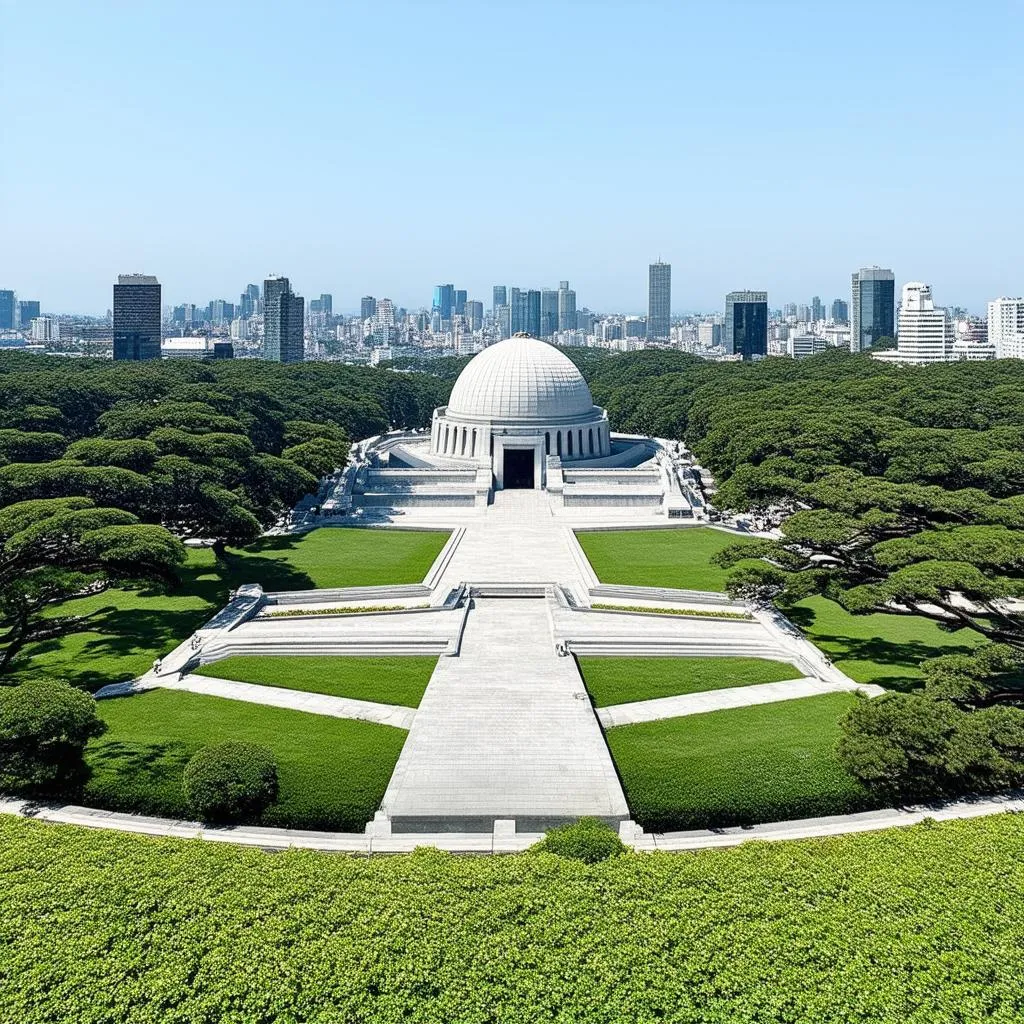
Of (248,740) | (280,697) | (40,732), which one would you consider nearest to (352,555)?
(280,697)

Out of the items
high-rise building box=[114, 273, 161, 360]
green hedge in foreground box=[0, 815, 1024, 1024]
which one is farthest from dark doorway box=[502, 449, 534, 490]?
high-rise building box=[114, 273, 161, 360]

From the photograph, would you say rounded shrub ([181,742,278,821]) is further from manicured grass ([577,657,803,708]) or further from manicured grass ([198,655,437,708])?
manicured grass ([577,657,803,708])

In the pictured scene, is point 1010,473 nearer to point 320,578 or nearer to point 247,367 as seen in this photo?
point 320,578

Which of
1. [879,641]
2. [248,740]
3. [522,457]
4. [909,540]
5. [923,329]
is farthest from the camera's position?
[923,329]

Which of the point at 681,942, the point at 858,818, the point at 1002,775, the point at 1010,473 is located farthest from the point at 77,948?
the point at 1010,473

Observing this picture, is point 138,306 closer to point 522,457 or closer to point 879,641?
point 522,457

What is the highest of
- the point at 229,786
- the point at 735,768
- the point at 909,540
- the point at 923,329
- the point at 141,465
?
the point at 923,329

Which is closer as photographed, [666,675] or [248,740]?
[248,740]

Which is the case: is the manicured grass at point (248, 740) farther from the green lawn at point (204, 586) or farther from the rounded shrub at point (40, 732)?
the green lawn at point (204, 586)
